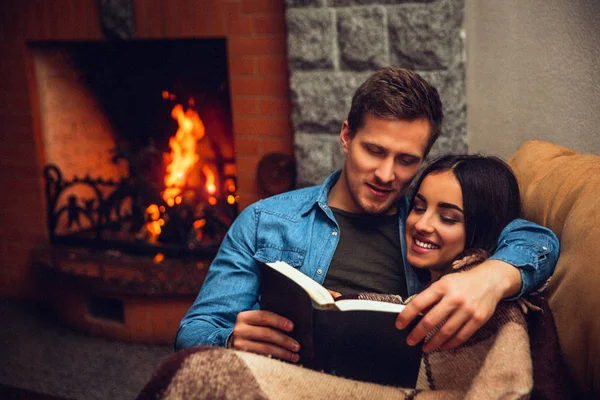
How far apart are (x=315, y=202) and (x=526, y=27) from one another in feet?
3.47

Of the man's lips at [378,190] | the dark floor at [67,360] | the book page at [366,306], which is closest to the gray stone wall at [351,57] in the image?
the man's lips at [378,190]

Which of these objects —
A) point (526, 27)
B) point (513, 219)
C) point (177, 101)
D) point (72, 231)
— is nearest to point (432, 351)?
point (513, 219)

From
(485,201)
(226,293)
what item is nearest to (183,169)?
(226,293)

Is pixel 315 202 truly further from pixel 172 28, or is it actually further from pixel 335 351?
pixel 172 28

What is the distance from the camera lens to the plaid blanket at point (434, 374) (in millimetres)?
1137

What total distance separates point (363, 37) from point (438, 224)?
103cm

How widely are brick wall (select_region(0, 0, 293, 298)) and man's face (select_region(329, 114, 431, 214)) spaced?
3.00 feet

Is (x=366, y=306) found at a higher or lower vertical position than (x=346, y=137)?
lower

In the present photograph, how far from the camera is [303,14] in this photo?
8.07 feet

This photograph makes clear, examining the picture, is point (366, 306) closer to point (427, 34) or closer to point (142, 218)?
point (427, 34)

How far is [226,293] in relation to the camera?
176cm

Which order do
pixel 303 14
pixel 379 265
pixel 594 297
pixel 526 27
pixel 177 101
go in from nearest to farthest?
pixel 594 297 < pixel 379 265 < pixel 526 27 < pixel 303 14 < pixel 177 101

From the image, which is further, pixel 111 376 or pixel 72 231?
pixel 72 231

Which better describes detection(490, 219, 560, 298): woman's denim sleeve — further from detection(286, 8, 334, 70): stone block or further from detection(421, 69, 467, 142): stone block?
detection(286, 8, 334, 70): stone block
